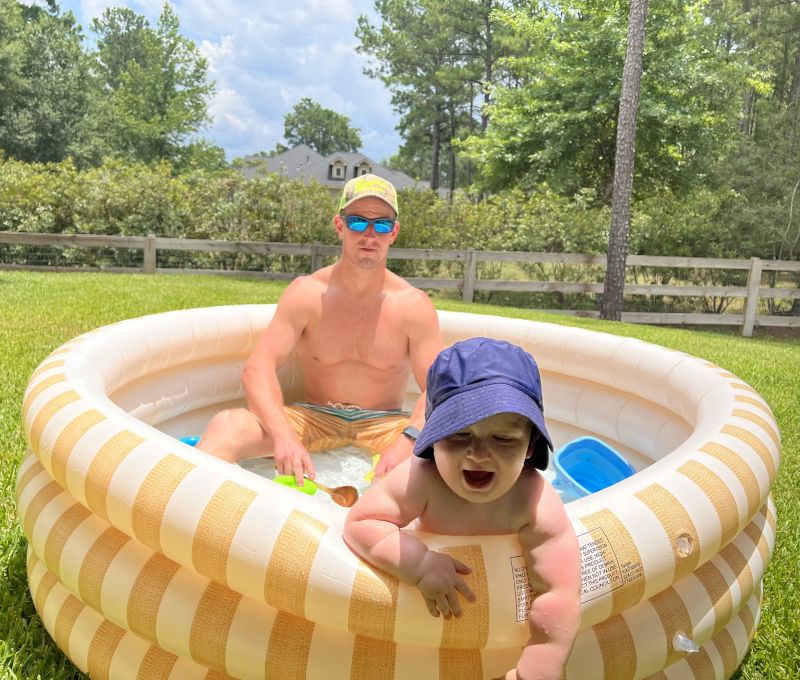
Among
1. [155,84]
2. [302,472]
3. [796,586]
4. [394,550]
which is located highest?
[155,84]

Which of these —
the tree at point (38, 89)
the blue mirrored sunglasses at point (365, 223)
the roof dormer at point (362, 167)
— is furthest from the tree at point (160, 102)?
the blue mirrored sunglasses at point (365, 223)

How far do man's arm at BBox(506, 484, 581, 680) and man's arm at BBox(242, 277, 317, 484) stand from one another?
118 centimetres

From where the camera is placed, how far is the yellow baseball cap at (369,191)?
8.42 feet

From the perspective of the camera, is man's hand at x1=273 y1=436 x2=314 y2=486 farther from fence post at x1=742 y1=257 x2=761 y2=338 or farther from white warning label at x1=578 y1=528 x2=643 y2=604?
fence post at x1=742 y1=257 x2=761 y2=338

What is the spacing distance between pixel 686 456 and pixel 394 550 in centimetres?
84

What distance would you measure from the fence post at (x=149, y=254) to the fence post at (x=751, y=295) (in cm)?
902

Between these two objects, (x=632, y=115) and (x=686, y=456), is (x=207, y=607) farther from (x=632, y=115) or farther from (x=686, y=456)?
(x=632, y=115)

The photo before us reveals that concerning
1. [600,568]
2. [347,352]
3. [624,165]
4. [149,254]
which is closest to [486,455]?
[600,568]

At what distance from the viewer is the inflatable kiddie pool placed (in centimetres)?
125

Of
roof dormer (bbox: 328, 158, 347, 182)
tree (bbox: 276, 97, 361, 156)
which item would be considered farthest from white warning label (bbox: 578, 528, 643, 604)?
tree (bbox: 276, 97, 361, 156)

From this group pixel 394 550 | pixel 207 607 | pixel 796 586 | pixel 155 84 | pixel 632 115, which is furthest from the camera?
pixel 155 84

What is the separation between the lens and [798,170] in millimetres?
14680

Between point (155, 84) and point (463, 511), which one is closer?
point (463, 511)

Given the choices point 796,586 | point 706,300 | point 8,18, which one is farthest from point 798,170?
point 8,18
